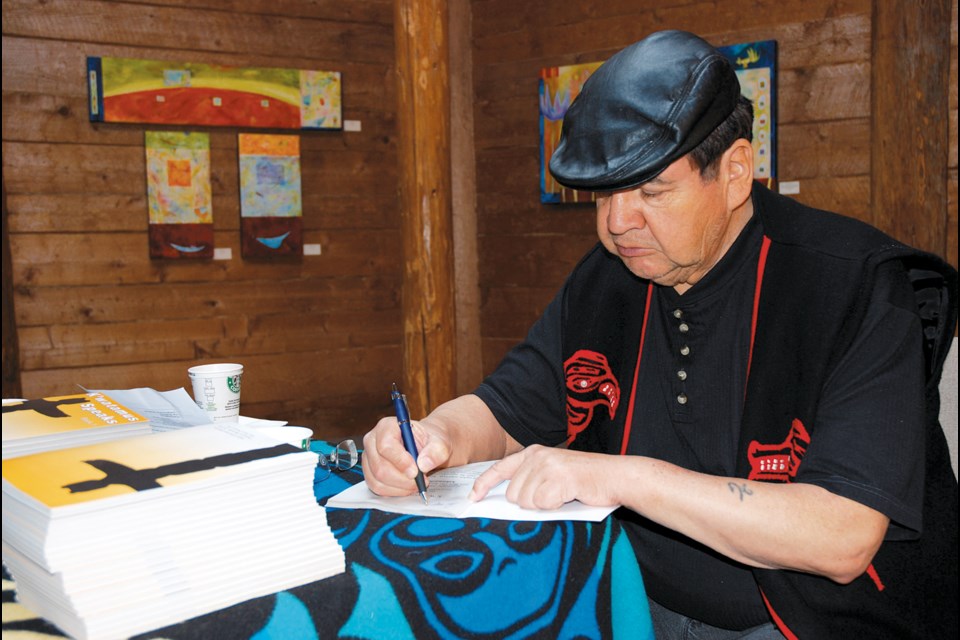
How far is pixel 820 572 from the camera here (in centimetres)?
113

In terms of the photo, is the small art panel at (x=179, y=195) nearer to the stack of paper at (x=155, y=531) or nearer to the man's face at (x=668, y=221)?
the man's face at (x=668, y=221)

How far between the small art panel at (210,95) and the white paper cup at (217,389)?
12.7 ft

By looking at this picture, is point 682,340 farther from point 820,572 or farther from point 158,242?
point 158,242

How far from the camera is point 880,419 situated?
1150mm

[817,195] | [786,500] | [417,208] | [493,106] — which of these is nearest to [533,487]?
[786,500]

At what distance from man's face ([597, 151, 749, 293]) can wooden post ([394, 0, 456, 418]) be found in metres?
2.52

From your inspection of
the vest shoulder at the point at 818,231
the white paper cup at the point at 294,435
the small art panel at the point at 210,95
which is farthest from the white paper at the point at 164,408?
the small art panel at the point at 210,95

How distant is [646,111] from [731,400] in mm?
449

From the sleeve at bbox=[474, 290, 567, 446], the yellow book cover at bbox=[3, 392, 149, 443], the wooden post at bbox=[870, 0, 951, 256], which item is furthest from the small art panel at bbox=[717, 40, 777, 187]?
the yellow book cover at bbox=[3, 392, 149, 443]

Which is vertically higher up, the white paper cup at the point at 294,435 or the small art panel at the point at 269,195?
the small art panel at the point at 269,195

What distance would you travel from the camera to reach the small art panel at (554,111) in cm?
514

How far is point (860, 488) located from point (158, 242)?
14.4 ft

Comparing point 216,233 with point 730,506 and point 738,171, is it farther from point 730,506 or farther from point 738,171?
point 730,506

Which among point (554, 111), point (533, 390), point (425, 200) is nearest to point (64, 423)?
point (533, 390)
